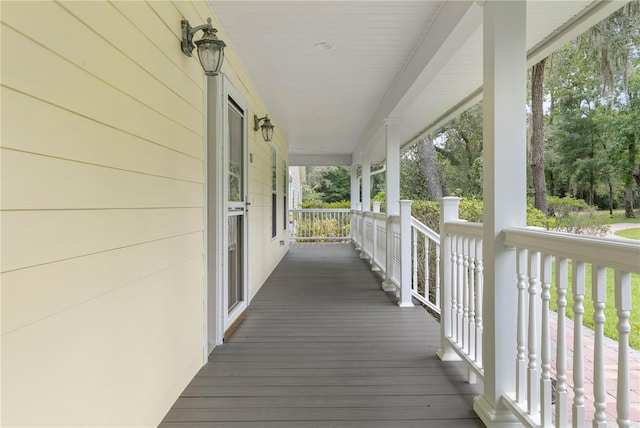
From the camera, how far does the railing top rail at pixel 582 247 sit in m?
1.13

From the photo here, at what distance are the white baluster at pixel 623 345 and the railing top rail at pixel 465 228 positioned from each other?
1005 mm

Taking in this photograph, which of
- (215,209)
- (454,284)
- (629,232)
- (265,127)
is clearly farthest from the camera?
(629,232)

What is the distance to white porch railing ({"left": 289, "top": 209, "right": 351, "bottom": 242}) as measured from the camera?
11602mm

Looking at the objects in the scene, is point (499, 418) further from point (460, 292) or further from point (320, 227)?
point (320, 227)

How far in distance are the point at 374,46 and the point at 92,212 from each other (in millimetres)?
2834

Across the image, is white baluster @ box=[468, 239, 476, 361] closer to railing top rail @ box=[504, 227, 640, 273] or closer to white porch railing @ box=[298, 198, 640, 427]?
white porch railing @ box=[298, 198, 640, 427]

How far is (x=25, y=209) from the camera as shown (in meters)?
1.08

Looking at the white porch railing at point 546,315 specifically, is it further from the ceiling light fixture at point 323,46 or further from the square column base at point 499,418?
the ceiling light fixture at point 323,46

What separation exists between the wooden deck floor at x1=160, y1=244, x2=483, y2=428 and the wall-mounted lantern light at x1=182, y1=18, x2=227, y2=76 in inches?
79.2

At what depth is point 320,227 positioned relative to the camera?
1177 cm

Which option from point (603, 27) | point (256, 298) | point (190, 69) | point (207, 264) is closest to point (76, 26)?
point (190, 69)

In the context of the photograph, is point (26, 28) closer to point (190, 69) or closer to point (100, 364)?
point (100, 364)

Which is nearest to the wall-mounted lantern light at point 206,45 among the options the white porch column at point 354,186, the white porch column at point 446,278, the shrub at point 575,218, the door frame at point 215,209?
the door frame at point 215,209

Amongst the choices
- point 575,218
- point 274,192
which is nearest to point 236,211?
point 274,192
